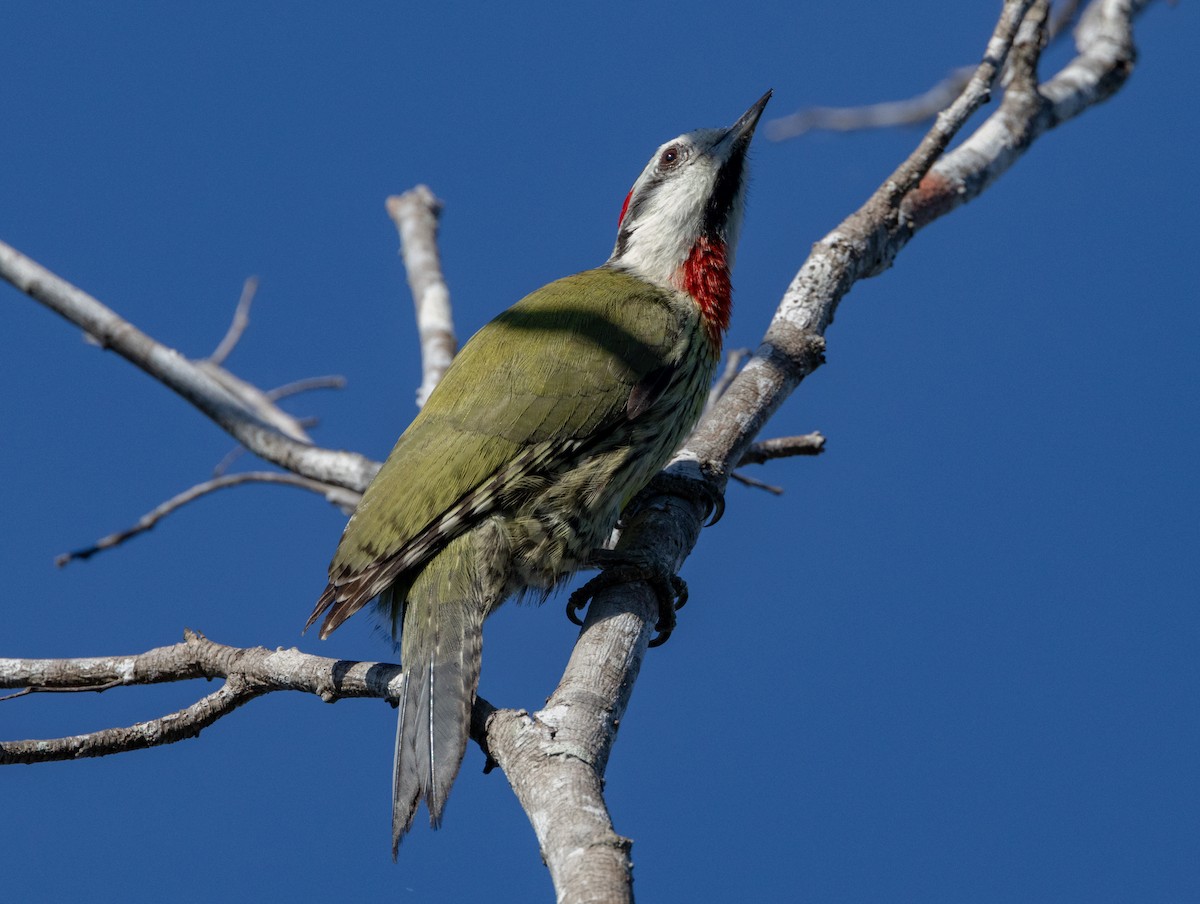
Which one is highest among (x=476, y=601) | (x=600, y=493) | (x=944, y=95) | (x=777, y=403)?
(x=944, y=95)

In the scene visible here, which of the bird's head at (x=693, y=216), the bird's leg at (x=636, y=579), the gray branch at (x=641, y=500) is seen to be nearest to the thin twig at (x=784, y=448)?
A: the gray branch at (x=641, y=500)

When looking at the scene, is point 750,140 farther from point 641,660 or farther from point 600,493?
point 641,660

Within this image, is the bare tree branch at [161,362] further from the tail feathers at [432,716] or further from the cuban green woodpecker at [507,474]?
the tail feathers at [432,716]

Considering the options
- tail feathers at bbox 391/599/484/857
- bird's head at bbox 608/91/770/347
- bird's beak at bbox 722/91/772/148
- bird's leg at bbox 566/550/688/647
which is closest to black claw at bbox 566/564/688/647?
bird's leg at bbox 566/550/688/647

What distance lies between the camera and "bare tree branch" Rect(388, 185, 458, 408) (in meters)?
5.26

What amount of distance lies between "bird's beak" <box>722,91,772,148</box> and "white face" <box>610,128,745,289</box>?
2 centimetres

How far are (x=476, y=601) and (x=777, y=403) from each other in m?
1.28

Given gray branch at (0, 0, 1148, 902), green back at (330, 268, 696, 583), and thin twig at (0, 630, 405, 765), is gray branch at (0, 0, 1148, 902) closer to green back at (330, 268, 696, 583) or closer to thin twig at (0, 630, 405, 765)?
thin twig at (0, 630, 405, 765)

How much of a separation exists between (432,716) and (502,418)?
1133 mm

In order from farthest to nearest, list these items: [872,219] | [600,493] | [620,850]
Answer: [872,219] < [600,493] < [620,850]

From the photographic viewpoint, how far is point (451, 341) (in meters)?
5.41

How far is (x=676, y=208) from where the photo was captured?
4855 mm

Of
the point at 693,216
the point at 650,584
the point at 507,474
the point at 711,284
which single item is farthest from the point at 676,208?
the point at 650,584

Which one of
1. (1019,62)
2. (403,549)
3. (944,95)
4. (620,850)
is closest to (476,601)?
(403,549)
